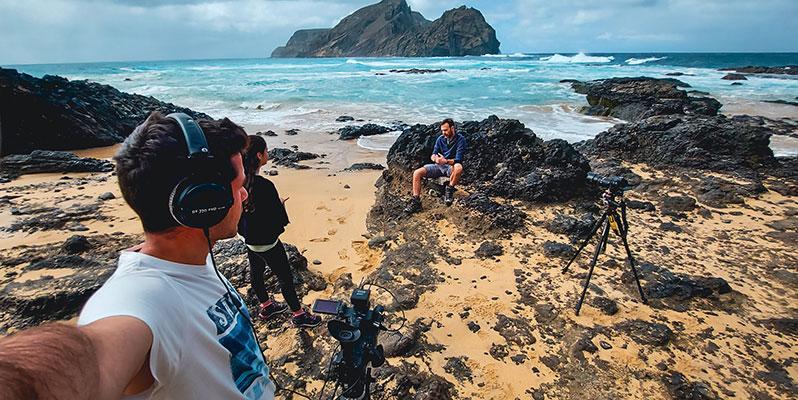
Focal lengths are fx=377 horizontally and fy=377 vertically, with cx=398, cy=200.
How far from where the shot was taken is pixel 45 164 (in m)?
9.20

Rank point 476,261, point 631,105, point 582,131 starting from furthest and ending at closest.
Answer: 1. point 631,105
2. point 582,131
3. point 476,261

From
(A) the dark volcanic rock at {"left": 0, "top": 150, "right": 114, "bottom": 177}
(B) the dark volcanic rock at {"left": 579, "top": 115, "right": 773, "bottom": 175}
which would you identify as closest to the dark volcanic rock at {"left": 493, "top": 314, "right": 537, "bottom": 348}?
(B) the dark volcanic rock at {"left": 579, "top": 115, "right": 773, "bottom": 175}

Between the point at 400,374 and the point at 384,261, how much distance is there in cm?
208

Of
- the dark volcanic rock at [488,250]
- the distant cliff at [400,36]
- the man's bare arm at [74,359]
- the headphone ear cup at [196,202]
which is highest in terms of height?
the distant cliff at [400,36]

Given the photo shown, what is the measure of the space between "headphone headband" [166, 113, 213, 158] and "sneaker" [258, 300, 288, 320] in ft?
9.35

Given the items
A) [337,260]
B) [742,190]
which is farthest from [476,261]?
[742,190]

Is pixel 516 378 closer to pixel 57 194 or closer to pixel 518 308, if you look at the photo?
pixel 518 308

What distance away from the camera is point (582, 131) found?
1531 centimetres

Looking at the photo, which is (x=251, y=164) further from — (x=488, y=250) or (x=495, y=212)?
(x=495, y=212)

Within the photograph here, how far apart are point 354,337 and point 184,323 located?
102cm

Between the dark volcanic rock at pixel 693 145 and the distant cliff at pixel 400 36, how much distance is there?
105944mm

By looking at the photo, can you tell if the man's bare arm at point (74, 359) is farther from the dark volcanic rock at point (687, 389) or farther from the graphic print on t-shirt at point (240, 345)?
the dark volcanic rock at point (687, 389)

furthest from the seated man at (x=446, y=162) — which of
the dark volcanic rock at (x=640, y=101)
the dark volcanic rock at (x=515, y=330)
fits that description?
the dark volcanic rock at (x=640, y=101)

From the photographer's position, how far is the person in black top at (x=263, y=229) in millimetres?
3309
